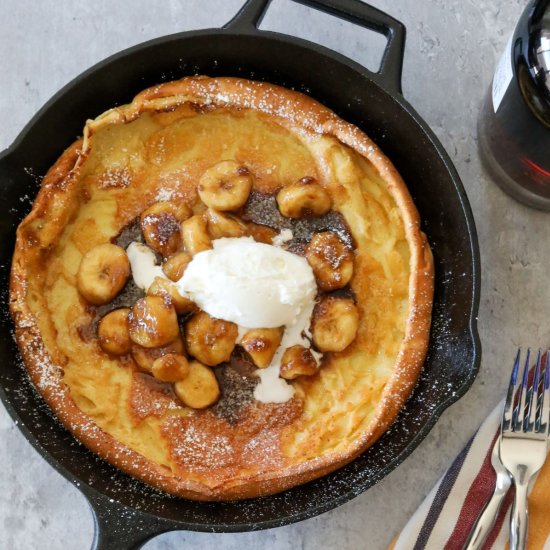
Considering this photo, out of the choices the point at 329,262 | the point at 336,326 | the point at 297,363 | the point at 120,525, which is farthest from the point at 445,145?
the point at 120,525

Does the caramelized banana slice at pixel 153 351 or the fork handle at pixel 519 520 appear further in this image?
the fork handle at pixel 519 520

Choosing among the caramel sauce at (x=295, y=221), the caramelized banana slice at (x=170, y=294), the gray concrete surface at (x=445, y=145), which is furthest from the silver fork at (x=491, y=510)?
the caramelized banana slice at (x=170, y=294)

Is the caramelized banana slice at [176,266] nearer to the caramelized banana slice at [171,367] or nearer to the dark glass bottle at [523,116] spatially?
the caramelized banana slice at [171,367]

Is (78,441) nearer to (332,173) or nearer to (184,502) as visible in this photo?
(184,502)

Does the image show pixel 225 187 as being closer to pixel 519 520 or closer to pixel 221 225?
pixel 221 225

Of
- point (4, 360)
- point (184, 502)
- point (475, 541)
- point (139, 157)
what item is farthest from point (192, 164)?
point (475, 541)

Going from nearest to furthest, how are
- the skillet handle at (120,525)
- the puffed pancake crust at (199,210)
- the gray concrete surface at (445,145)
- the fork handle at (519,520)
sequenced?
1. the skillet handle at (120,525)
2. the puffed pancake crust at (199,210)
3. the fork handle at (519,520)
4. the gray concrete surface at (445,145)

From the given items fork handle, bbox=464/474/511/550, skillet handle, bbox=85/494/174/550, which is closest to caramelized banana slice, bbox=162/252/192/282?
skillet handle, bbox=85/494/174/550
